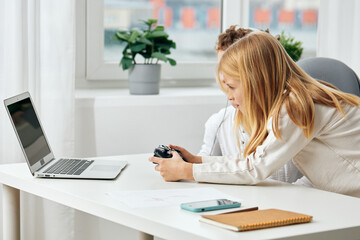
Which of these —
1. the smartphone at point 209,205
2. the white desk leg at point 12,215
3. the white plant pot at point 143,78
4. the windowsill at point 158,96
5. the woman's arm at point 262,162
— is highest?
the white plant pot at point 143,78

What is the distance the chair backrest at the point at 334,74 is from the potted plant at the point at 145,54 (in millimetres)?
643

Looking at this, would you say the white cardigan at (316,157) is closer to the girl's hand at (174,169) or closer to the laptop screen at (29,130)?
the girl's hand at (174,169)

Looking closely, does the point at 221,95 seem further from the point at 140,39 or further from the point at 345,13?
the point at 345,13

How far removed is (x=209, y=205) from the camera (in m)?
1.35

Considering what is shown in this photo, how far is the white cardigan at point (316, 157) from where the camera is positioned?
1603mm

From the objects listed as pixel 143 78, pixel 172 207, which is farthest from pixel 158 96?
pixel 172 207

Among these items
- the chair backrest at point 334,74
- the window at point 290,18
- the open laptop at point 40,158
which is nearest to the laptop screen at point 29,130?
→ the open laptop at point 40,158

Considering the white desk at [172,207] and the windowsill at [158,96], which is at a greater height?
the windowsill at [158,96]

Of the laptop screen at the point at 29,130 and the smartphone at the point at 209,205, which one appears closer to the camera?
the smartphone at the point at 209,205

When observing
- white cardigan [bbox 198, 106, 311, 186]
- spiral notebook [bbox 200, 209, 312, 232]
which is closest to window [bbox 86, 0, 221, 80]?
white cardigan [bbox 198, 106, 311, 186]

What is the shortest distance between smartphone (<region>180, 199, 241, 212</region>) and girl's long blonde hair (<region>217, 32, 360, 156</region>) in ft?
0.94

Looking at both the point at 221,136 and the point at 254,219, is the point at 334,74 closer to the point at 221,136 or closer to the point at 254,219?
the point at 221,136

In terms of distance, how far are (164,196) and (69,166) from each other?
0.47m

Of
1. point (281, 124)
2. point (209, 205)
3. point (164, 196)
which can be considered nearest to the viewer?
point (209, 205)
